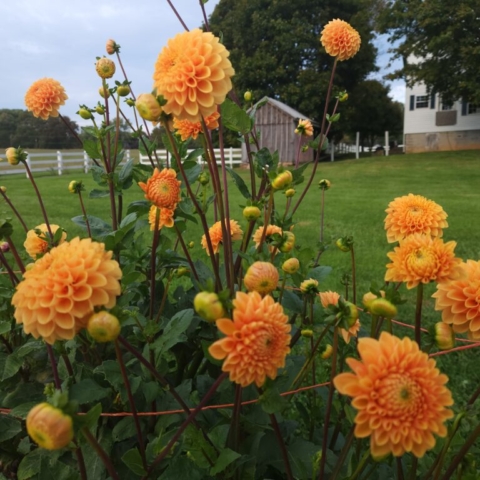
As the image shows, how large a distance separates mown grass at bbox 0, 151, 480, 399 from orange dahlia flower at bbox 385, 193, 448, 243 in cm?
30

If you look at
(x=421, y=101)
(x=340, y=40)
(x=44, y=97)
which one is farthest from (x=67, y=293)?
(x=421, y=101)

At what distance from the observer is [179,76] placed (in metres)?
0.71

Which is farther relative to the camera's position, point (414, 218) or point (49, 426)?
point (414, 218)

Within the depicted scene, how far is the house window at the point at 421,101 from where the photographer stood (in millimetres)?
19859

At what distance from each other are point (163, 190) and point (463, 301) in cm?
55

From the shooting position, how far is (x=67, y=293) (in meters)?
0.58

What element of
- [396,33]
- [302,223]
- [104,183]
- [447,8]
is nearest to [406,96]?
[396,33]

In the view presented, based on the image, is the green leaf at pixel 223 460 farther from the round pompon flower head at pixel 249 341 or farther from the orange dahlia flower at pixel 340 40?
the orange dahlia flower at pixel 340 40

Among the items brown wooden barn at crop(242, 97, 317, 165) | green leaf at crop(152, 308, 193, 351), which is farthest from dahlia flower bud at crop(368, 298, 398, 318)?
brown wooden barn at crop(242, 97, 317, 165)

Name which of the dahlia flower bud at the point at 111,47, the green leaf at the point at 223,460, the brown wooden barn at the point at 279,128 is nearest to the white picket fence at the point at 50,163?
the brown wooden barn at the point at 279,128

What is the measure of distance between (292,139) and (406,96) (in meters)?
6.50

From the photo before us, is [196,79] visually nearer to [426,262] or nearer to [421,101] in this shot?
[426,262]

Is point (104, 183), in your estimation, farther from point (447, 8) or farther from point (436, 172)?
point (447, 8)

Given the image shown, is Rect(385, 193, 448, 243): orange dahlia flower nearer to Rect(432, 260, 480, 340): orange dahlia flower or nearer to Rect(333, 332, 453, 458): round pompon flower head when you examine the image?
Rect(432, 260, 480, 340): orange dahlia flower
